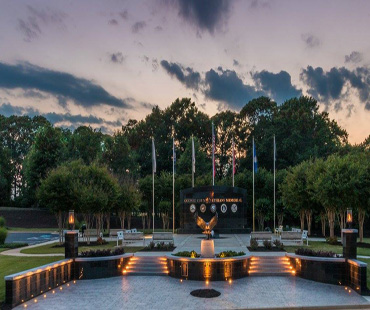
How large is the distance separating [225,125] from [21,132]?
43.6m

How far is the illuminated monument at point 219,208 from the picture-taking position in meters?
31.9

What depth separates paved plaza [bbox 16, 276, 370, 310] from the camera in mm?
11703

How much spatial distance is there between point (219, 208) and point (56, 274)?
63.4ft

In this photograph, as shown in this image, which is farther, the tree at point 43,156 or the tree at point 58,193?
the tree at point 43,156

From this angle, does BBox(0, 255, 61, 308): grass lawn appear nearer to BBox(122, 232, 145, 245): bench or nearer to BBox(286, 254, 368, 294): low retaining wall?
BBox(122, 232, 145, 245): bench

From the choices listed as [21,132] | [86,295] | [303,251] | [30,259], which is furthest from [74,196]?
[21,132]

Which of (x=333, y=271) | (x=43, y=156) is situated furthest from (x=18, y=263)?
(x=43, y=156)

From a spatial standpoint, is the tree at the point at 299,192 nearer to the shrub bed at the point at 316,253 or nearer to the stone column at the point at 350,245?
the shrub bed at the point at 316,253

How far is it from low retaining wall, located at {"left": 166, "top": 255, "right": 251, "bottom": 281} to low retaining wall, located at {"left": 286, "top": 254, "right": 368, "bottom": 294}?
248 cm

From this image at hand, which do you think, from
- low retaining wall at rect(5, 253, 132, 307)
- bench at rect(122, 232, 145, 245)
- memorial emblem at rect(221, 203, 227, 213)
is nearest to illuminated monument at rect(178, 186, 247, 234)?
memorial emblem at rect(221, 203, 227, 213)

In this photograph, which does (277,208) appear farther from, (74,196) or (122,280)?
(122,280)

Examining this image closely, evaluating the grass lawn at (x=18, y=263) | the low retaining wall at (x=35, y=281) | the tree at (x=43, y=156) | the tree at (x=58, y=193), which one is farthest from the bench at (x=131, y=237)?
the tree at (x=43, y=156)

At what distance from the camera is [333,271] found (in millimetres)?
14625

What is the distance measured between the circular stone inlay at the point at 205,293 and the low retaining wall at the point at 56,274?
14.9 feet
